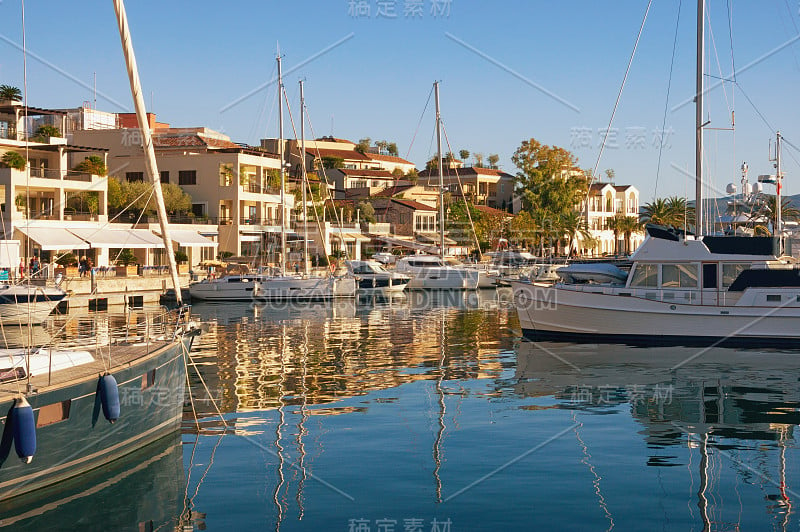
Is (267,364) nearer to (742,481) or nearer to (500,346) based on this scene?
(500,346)

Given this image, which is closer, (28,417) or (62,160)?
(28,417)

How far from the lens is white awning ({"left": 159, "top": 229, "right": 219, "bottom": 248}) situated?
60.0 metres

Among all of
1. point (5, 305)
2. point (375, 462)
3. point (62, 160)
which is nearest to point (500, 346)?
point (375, 462)

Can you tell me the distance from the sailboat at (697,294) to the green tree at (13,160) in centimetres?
3712

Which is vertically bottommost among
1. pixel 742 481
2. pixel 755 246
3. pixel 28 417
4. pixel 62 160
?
pixel 742 481

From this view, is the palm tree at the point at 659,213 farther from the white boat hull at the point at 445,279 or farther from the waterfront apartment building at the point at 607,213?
the white boat hull at the point at 445,279

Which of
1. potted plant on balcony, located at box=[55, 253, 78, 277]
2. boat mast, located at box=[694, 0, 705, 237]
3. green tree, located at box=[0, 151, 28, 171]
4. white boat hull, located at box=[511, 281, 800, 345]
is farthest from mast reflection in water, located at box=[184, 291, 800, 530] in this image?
green tree, located at box=[0, 151, 28, 171]

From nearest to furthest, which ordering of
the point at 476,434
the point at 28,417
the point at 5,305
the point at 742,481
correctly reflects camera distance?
the point at 28,417
the point at 742,481
the point at 476,434
the point at 5,305

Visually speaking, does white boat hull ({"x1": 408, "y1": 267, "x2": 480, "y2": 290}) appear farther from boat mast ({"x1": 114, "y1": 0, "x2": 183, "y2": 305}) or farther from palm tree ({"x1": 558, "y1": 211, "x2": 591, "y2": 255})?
boat mast ({"x1": 114, "y1": 0, "x2": 183, "y2": 305})

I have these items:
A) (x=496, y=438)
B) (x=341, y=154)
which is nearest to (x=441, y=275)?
(x=496, y=438)

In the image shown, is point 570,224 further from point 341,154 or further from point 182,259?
point 182,259

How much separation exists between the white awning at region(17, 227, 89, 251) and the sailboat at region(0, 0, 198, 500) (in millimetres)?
33905

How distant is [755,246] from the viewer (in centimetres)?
2902

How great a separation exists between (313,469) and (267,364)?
12257 millimetres
